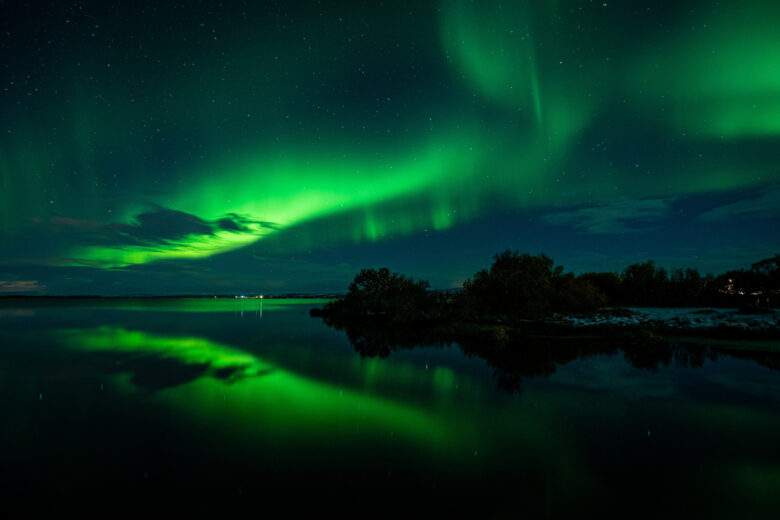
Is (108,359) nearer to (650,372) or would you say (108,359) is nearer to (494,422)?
(494,422)

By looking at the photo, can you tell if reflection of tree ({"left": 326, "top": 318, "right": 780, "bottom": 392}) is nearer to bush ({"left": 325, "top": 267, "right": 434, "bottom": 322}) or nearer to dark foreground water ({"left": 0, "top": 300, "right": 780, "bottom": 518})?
dark foreground water ({"left": 0, "top": 300, "right": 780, "bottom": 518})

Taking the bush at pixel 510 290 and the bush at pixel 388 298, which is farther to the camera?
the bush at pixel 388 298

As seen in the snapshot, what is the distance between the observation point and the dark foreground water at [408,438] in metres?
10.4

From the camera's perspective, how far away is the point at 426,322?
6184 centimetres

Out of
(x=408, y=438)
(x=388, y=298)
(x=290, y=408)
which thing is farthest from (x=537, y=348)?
(x=388, y=298)

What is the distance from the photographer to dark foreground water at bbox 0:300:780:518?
34.2 feet

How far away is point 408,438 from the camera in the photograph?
14.6 meters

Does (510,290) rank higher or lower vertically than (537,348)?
higher

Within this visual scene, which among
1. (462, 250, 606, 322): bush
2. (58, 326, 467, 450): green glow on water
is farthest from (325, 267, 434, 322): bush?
(58, 326, 467, 450): green glow on water

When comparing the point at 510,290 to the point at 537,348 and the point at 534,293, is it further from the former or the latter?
the point at 537,348

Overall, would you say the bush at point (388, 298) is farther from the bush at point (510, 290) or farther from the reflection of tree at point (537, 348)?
the reflection of tree at point (537, 348)

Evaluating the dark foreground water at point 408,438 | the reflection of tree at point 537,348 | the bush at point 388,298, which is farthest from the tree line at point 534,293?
the dark foreground water at point 408,438

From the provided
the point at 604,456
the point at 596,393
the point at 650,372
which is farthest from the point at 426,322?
the point at 604,456

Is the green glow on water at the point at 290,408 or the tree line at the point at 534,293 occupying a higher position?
the tree line at the point at 534,293
